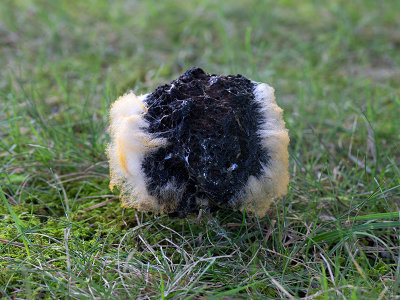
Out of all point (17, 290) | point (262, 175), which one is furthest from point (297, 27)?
point (17, 290)

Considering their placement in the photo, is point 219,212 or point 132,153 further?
point 219,212

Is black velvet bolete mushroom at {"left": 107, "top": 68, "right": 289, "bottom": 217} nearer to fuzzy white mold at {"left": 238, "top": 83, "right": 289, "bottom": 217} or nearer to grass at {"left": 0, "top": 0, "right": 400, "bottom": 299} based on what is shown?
fuzzy white mold at {"left": 238, "top": 83, "right": 289, "bottom": 217}

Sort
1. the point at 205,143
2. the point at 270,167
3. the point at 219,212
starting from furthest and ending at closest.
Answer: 1. the point at 219,212
2. the point at 270,167
3. the point at 205,143

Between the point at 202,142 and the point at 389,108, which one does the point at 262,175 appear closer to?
the point at 202,142

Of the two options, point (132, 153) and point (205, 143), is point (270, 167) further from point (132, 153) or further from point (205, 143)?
point (132, 153)

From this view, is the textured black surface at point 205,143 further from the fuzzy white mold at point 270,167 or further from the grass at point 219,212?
the grass at point 219,212

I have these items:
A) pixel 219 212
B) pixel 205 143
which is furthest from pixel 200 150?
pixel 219 212
